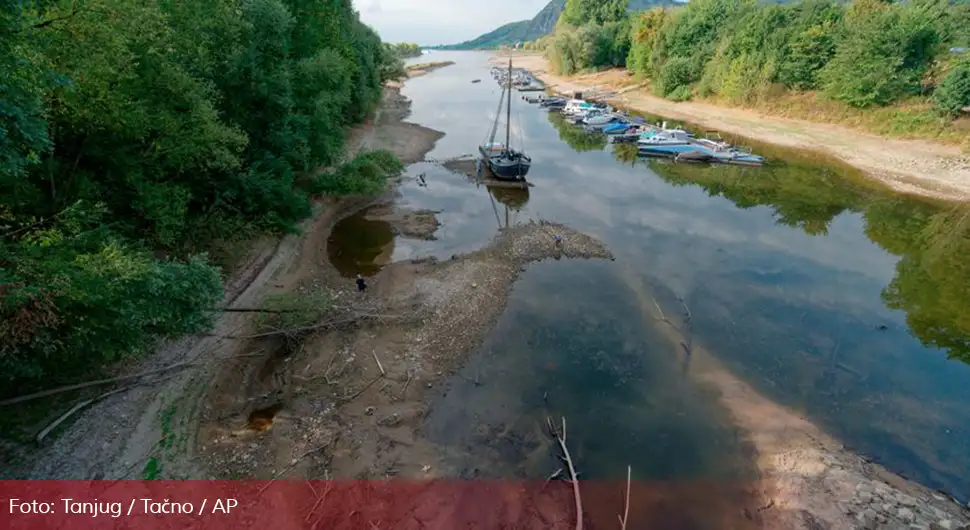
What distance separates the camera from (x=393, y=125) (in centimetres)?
5750

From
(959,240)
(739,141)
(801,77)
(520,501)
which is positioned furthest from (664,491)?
(801,77)

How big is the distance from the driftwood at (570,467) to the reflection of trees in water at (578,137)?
40.8m

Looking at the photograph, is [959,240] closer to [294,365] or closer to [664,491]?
[664,491]

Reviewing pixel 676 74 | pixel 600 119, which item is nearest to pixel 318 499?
pixel 600 119

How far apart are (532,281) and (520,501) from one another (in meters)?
12.6

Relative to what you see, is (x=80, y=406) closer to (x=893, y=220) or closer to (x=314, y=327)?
(x=314, y=327)

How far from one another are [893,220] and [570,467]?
108 feet

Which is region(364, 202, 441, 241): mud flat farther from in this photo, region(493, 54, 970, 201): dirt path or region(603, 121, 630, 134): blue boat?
region(493, 54, 970, 201): dirt path

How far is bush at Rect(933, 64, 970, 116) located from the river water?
42.8 feet

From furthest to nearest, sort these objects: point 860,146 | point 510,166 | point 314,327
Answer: point 860,146, point 510,166, point 314,327

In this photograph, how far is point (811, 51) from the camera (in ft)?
185

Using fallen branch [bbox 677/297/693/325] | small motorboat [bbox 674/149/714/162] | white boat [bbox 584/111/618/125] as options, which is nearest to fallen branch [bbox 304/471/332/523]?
fallen branch [bbox 677/297/693/325]

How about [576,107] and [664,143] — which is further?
[576,107]

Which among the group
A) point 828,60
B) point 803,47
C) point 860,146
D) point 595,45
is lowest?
point 860,146
